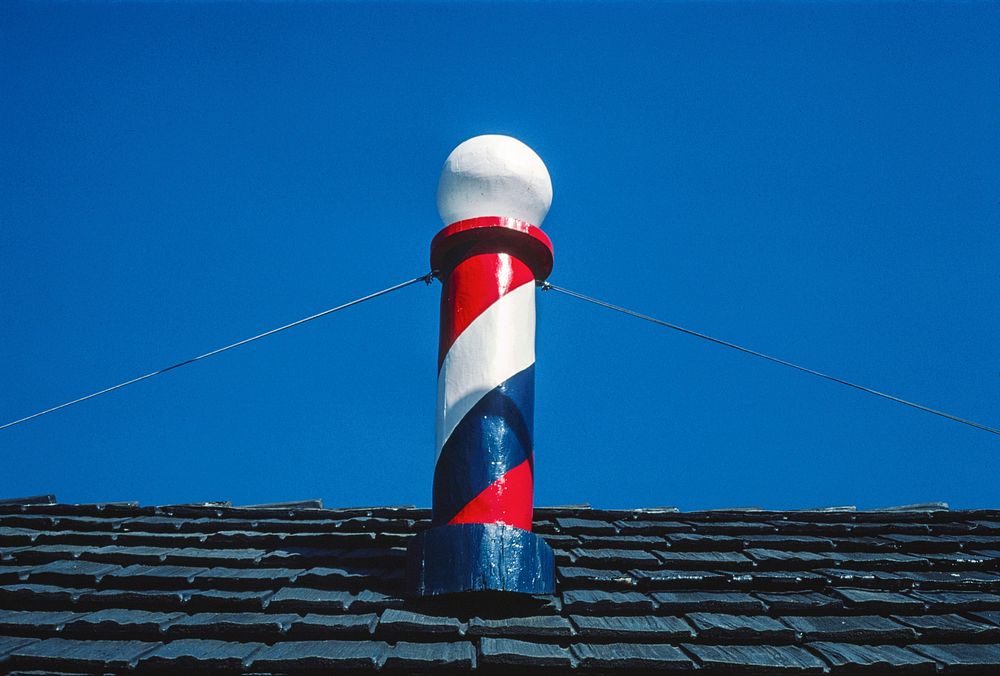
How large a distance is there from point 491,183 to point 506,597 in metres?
1.48

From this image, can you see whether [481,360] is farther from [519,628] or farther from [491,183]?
[519,628]

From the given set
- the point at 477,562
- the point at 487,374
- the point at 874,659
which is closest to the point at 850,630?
the point at 874,659

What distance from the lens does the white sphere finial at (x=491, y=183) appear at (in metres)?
3.17

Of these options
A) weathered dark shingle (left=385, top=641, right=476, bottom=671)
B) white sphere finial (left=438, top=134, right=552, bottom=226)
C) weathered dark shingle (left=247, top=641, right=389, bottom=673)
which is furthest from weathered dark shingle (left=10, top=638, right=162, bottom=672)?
white sphere finial (left=438, top=134, right=552, bottom=226)

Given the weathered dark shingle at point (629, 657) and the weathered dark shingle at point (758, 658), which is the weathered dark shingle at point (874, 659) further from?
the weathered dark shingle at point (629, 657)

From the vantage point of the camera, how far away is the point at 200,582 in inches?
111

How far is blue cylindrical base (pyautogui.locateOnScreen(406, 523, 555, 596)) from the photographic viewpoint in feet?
8.36

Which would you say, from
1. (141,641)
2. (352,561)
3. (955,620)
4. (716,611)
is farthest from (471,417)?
(955,620)

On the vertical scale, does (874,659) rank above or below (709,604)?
below

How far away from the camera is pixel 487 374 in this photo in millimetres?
2891

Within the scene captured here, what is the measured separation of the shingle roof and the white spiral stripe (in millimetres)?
600

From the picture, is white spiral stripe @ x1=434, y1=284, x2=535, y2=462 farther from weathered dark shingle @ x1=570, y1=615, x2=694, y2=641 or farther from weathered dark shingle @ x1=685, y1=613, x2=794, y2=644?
weathered dark shingle @ x1=685, y1=613, x2=794, y2=644

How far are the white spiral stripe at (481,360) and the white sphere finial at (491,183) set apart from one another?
37 cm

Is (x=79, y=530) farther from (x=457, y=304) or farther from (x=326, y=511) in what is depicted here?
(x=457, y=304)
